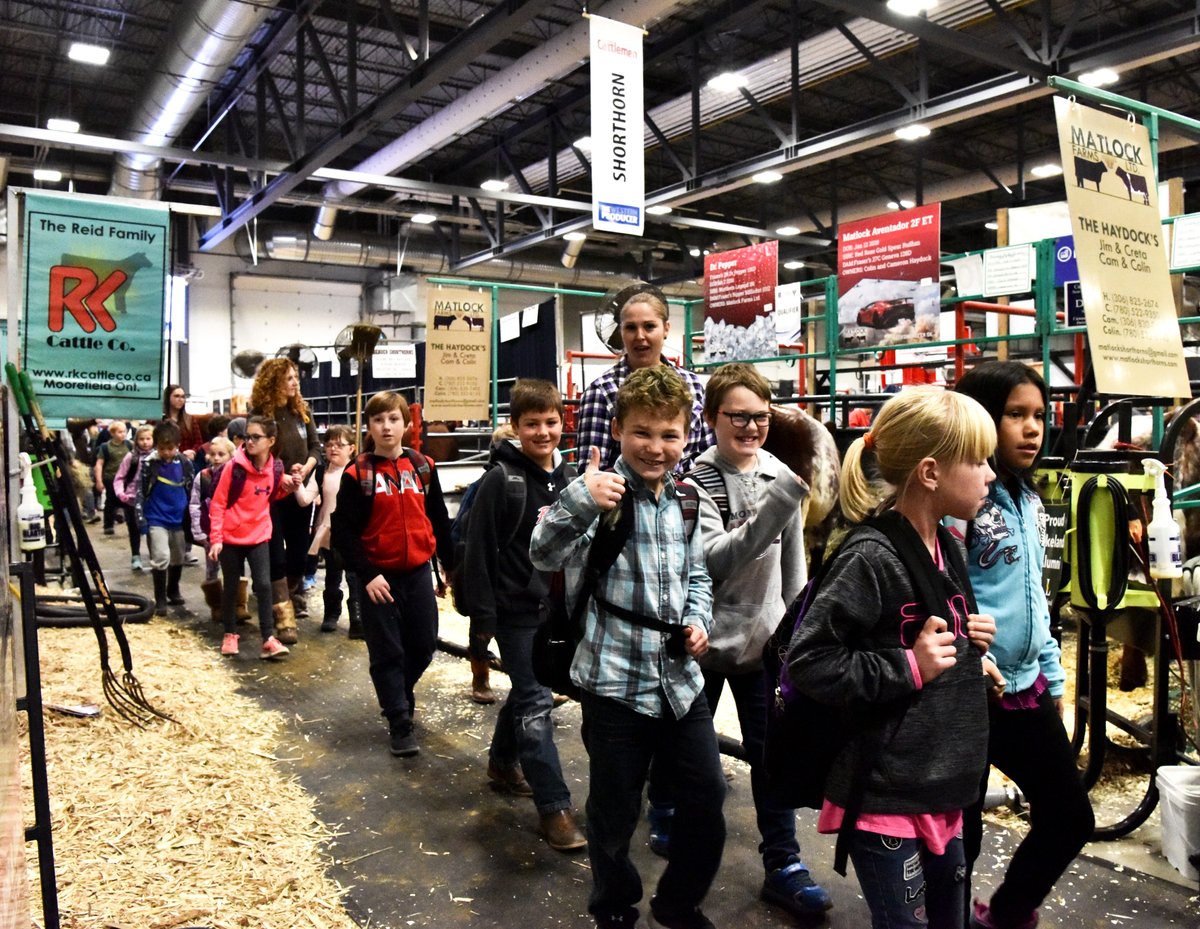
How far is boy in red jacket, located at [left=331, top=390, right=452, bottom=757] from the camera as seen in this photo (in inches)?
159

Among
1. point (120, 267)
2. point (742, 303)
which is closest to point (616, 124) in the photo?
point (742, 303)

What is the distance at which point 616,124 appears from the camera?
697 centimetres

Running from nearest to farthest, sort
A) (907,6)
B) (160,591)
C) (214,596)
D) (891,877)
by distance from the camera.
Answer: (891,877), (214,596), (160,591), (907,6)

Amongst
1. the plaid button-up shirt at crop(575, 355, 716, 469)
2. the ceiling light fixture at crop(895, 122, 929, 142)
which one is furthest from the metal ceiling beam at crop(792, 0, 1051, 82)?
the plaid button-up shirt at crop(575, 355, 716, 469)

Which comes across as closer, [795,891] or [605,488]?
[605,488]

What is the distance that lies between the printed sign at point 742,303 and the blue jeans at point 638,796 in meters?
5.36

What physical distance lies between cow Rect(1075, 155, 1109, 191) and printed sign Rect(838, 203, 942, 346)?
2.95 metres

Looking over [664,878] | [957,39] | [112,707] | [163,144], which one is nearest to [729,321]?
[957,39]

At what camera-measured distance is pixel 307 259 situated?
1742 cm

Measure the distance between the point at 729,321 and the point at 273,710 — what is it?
464cm

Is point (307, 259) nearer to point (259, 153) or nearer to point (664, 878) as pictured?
point (259, 153)

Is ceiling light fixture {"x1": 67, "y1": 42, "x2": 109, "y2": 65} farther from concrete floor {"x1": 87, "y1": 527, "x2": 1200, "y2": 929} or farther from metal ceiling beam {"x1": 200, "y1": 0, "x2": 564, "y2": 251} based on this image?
→ concrete floor {"x1": 87, "y1": 527, "x2": 1200, "y2": 929}

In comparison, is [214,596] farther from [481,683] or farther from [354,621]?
[481,683]

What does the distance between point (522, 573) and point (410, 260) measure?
16222mm
